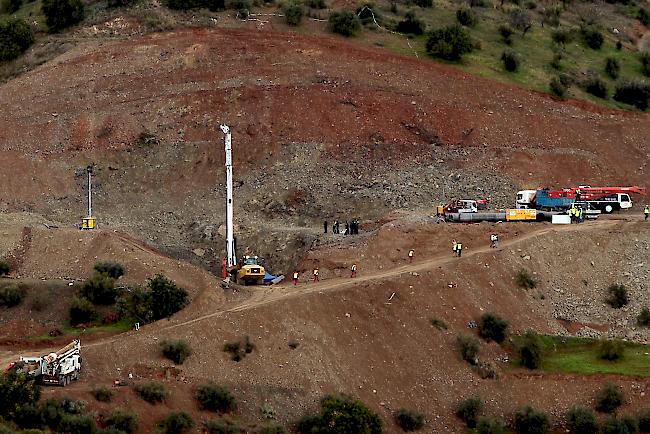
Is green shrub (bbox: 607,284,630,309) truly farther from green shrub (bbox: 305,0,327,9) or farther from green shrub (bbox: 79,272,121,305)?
green shrub (bbox: 305,0,327,9)

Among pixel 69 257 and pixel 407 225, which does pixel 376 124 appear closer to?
pixel 407 225

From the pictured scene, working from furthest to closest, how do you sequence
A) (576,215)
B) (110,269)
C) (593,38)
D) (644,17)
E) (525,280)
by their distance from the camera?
(644,17) → (593,38) → (576,215) → (525,280) → (110,269)

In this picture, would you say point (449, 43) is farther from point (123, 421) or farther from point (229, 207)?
point (123, 421)

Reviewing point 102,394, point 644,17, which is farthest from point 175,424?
point 644,17

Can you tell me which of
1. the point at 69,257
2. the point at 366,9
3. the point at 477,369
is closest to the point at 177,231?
the point at 69,257

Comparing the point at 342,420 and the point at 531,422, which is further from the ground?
the point at 342,420

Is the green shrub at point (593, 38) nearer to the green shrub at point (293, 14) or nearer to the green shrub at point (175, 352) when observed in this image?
the green shrub at point (293, 14)

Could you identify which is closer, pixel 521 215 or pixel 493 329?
pixel 493 329
